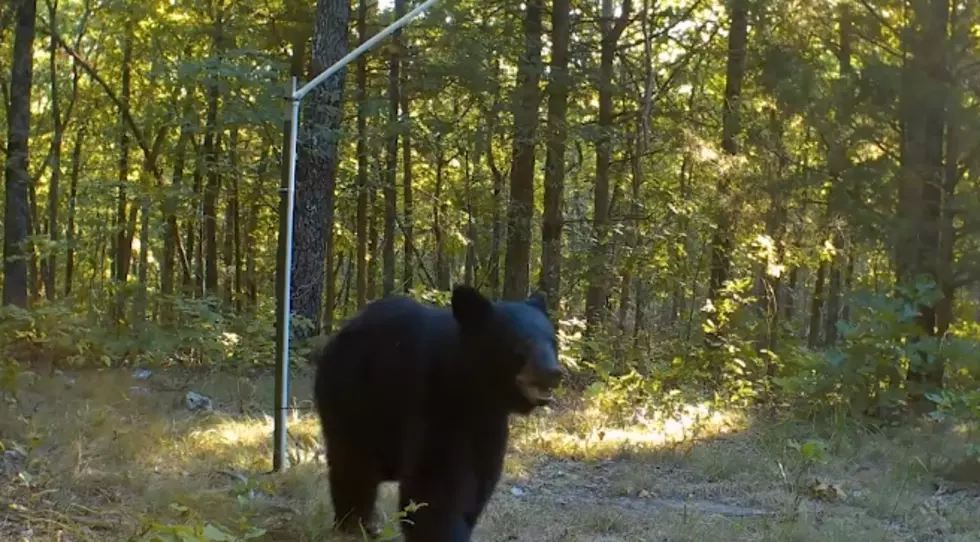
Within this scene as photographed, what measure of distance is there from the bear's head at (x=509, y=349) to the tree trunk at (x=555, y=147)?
7.87 metres

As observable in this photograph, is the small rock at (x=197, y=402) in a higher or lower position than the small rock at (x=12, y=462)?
lower

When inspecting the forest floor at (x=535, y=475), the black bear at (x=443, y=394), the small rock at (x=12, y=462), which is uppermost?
the black bear at (x=443, y=394)

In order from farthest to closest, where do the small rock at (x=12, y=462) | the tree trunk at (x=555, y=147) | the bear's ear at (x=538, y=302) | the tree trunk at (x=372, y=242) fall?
the tree trunk at (x=372, y=242), the tree trunk at (x=555, y=147), the small rock at (x=12, y=462), the bear's ear at (x=538, y=302)

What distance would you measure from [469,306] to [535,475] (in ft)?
9.46

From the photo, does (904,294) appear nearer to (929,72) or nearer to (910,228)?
(910,228)

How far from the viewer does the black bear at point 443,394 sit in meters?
3.48

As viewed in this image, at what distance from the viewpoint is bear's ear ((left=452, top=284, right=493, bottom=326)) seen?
3.52m

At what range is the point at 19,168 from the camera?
11.4 metres

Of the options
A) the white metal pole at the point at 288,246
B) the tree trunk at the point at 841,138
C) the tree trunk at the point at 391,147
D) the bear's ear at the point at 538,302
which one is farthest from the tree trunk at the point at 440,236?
the bear's ear at the point at 538,302

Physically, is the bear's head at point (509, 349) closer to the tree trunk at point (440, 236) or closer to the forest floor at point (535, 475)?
the forest floor at point (535, 475)

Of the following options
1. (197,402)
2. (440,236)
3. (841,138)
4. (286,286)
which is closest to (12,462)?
(286,286)

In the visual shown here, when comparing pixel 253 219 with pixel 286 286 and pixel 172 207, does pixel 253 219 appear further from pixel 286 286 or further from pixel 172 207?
pixel 286 286

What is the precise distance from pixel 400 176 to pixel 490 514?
46.7ft

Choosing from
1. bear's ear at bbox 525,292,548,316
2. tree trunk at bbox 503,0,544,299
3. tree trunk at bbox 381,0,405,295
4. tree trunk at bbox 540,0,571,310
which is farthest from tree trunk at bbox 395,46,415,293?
bear's ear at bbox 525,292,548,316
